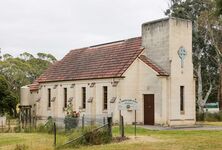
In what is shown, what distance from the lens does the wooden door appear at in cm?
3694

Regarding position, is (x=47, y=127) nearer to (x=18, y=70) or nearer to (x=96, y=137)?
(x=96, y=137)

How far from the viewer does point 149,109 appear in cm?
3716

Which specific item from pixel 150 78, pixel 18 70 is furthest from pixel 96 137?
pixel 18 70

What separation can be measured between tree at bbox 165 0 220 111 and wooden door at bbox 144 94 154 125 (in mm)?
22002

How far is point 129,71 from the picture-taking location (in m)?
37.8

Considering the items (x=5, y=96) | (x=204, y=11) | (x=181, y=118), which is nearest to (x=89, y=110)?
(x=181, y=118)

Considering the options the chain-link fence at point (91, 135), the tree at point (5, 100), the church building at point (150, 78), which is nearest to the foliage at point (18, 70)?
the tree at point (5, 100)

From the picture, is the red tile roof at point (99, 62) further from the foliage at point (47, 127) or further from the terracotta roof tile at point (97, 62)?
the foliage at point (47, 127)

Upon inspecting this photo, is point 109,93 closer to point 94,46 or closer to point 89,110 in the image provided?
point 89,110

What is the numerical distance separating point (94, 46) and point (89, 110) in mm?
8633

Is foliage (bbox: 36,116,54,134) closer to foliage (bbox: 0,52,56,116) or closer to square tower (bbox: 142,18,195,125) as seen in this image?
square tower (bbox: 142,18,195,125)

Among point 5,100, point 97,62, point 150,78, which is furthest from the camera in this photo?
point 5,100

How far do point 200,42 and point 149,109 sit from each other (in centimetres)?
2556

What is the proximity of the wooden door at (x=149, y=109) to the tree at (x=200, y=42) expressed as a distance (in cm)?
2200
